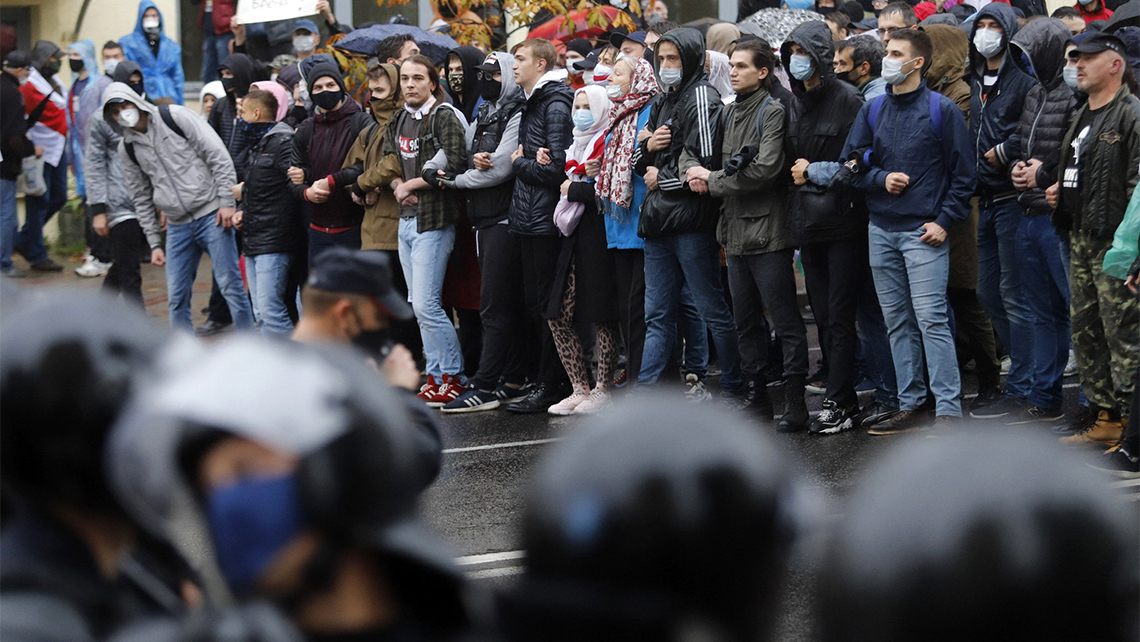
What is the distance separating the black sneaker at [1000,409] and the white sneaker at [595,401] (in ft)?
6.83

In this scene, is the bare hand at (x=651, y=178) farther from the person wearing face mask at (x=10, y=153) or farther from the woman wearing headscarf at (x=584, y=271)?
the person wearing face mask at (x=10, y=153)

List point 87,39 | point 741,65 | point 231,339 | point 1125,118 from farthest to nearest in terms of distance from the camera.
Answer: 1. point 87,39
2. point 741,65
3. point 1125,118
4. point 231,339

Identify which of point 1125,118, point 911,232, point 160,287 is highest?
point 1125,118

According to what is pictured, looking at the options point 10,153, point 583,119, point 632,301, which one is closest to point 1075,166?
point 632,301

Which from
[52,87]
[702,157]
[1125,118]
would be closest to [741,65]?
[702,157]

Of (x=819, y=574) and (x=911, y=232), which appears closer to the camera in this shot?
(x=819, y=574)

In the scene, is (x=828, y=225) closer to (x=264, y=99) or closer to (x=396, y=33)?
(x=264, y=99)

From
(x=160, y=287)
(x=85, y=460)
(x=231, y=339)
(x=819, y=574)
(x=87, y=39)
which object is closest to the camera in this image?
(x=819, y=574)

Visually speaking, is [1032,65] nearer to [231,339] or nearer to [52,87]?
[231,339]

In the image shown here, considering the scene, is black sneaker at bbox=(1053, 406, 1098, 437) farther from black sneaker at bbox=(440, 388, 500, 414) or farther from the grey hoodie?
the grey hoodie

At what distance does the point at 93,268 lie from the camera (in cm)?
1329

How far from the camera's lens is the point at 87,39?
15758 mm

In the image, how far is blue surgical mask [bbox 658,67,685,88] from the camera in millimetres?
7547

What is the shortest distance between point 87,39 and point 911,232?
11897 millimetres
